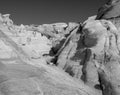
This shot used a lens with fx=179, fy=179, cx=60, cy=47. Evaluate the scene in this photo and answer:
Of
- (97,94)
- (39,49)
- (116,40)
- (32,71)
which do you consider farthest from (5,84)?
(39,49)

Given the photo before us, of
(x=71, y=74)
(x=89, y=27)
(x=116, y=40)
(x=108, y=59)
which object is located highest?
(x=89, y=27)

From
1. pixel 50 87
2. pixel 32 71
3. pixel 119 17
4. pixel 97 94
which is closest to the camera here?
pixel 50 87

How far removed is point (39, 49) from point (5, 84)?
12.5 metres

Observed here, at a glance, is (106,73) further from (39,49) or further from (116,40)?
(39,49)

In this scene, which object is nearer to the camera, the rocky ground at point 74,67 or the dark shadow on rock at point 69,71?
the rocky ground at point 74,67

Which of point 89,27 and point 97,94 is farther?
point 89,27

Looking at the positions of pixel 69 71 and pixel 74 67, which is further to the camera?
pixel 69 71

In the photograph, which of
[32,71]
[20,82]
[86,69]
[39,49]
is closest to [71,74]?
[86,69]

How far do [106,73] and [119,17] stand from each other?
17.5 ft

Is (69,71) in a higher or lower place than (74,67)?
lower

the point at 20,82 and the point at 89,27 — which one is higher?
the point at 89,27

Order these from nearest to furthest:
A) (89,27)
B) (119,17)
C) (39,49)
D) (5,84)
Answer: (5,84), (89,27), (119,17), (39,49)

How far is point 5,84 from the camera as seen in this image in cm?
703

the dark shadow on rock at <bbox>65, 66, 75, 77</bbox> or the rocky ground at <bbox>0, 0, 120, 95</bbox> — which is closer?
the rocky ground at <bbox>0, 0, 120, 95</bbox>
